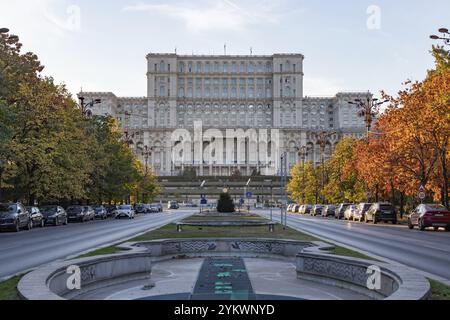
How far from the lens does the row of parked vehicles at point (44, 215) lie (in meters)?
36.5

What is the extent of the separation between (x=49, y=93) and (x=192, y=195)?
131 meters

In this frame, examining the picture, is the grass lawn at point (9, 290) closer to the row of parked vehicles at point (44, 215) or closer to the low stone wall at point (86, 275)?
the low stone wall at point (86, 275)

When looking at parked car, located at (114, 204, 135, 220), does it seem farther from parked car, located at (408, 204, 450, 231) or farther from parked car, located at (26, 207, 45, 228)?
parked car, located at (408, 204, 450, 231)

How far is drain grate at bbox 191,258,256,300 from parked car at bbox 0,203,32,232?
2248cm

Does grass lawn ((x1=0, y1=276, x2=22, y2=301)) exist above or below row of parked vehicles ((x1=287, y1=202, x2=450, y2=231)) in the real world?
above

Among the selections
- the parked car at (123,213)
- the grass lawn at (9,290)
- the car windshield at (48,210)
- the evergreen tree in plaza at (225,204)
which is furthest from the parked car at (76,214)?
the grass lawn at (9,290)

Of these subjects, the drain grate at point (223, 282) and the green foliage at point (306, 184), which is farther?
the green foliage at point (306, 184)

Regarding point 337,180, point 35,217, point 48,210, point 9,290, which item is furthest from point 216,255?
point 337,180

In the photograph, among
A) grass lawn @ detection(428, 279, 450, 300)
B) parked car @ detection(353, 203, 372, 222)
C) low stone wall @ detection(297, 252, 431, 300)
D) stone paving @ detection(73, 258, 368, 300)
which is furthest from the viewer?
parked car @ detection(353, 203, 372, 222)

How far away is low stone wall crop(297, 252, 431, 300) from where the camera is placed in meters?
9.27

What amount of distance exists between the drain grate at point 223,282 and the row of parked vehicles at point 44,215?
22706mm

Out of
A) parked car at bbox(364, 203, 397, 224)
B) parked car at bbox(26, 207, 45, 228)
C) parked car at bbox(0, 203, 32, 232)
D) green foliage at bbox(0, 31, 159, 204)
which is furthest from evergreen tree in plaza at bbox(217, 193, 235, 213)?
parked car at bbox(0, 203, 32, 232)

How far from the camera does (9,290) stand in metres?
10.2
